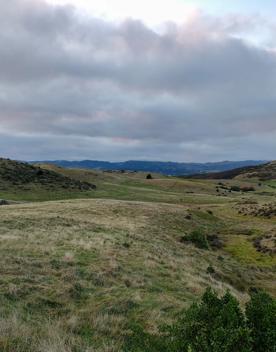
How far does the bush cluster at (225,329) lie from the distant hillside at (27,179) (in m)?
67.2

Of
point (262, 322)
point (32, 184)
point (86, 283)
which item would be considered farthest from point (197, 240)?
point (32, 184)

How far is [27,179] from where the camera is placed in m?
81.2

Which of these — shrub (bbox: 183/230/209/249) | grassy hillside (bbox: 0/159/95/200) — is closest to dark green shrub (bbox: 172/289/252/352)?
shrub (bbox: 183/230/209/249)

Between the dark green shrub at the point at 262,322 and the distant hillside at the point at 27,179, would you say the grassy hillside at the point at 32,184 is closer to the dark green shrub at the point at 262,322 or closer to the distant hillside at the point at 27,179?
the distant hillside at the point at 27,179

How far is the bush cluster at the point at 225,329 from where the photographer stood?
6570 millimetres

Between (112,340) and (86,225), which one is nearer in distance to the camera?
(112,340)

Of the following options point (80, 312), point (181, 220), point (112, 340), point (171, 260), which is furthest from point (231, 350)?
point (181, 220)

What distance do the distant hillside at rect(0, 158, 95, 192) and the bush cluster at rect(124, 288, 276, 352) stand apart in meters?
67.2

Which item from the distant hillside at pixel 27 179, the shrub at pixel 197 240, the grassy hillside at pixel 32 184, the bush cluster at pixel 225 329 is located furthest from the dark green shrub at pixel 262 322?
the distant hillside at pixel 27 179

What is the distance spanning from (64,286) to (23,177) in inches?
2840

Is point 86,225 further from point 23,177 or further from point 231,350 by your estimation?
point 23,177

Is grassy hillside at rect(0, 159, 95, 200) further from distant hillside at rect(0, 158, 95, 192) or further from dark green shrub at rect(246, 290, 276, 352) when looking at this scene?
dark green shrub at rect(246, 290, 276, 352)

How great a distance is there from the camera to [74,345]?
25.6ft

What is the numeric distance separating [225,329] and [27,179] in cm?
7864
